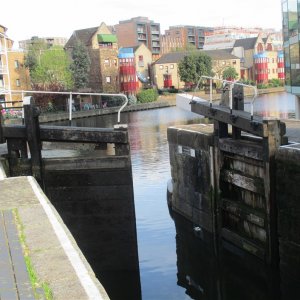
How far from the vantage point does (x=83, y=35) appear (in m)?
93.9

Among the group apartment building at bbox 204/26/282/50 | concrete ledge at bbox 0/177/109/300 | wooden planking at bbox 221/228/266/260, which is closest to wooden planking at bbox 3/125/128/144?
concrete ledge at bbox 0/177/109/300

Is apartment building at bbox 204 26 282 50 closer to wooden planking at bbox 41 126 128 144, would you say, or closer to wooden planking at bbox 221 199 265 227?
wooden planking at bbox 221 199 265 227

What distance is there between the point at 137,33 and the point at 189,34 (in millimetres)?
36427

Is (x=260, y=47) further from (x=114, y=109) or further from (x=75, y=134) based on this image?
(x=75, y=134)

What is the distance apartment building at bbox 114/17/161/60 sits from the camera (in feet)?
417

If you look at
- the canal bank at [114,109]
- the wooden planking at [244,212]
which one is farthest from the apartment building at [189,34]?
the wooden planking at [244,212]

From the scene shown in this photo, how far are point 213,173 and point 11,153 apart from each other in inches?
240

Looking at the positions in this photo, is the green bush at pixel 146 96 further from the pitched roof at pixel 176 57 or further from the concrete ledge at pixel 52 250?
the concrete ledge at pixel 52 250

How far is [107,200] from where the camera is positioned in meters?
11.5

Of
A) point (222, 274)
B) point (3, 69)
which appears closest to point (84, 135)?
point (222, 274)

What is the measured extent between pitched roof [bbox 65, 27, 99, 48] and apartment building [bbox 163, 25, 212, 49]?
171 ft

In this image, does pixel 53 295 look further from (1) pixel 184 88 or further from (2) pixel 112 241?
(1) pixel 184 88

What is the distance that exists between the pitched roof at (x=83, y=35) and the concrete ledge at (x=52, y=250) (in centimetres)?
8666

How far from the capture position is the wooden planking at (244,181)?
1242 centimetres
